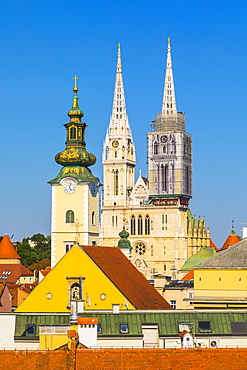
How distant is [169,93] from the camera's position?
16362 centimetres

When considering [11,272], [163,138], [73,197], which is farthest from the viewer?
[163,138]

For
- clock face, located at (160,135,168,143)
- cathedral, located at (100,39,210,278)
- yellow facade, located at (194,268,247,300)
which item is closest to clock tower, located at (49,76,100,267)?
yellow facade, located at (194,268,247,300)

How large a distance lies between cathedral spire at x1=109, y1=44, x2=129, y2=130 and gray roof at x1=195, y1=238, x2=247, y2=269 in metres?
103

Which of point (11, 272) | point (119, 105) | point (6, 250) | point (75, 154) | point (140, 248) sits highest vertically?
point (119, 105)

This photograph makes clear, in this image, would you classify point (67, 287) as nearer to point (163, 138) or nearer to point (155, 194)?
point (155, 194)

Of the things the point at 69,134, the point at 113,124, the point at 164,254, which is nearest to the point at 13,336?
the point at 69,134

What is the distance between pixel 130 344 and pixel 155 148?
115 metres

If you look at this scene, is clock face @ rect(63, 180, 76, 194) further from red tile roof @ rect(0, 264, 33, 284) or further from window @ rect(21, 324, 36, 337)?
window @ rect(21, 324, 36, 337)

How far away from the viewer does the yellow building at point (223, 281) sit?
5694 centimetres

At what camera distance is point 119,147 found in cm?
16025

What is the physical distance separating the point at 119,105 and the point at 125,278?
342 ft

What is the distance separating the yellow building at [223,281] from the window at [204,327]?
10.9 metres

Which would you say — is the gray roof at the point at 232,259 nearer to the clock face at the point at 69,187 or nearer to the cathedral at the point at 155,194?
the clock face at the point at 69,187

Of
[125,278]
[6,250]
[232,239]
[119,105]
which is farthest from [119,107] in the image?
[125,278]
